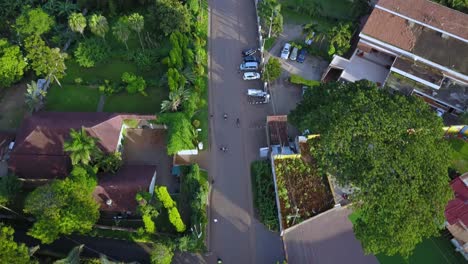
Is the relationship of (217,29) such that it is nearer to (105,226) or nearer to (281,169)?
(281,169)

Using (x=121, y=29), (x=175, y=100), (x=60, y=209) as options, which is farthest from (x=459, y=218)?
(x=121, y=29)

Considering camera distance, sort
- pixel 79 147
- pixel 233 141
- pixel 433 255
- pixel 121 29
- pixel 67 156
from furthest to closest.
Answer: pixel 121 29, pixel 233 141, pixel 67 156, pixel 433 255, pixel 79 147

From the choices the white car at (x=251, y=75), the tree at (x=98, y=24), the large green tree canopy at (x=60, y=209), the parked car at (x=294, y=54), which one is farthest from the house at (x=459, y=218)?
the tree at (x=98, y=24)

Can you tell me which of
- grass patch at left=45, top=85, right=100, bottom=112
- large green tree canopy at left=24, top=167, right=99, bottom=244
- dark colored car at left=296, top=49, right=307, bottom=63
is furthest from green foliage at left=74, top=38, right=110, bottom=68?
dark colored car at left=296, top=49, right=307, bottom=63

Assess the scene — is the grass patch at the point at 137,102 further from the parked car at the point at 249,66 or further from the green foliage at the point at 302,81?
the green foliage at the point at 302,81

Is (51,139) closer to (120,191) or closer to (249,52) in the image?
(120,191)

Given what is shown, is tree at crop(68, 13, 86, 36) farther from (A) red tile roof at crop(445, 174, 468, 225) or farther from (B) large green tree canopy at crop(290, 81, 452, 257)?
(A) red tile roof at crop(445, 174, 468, 225)
